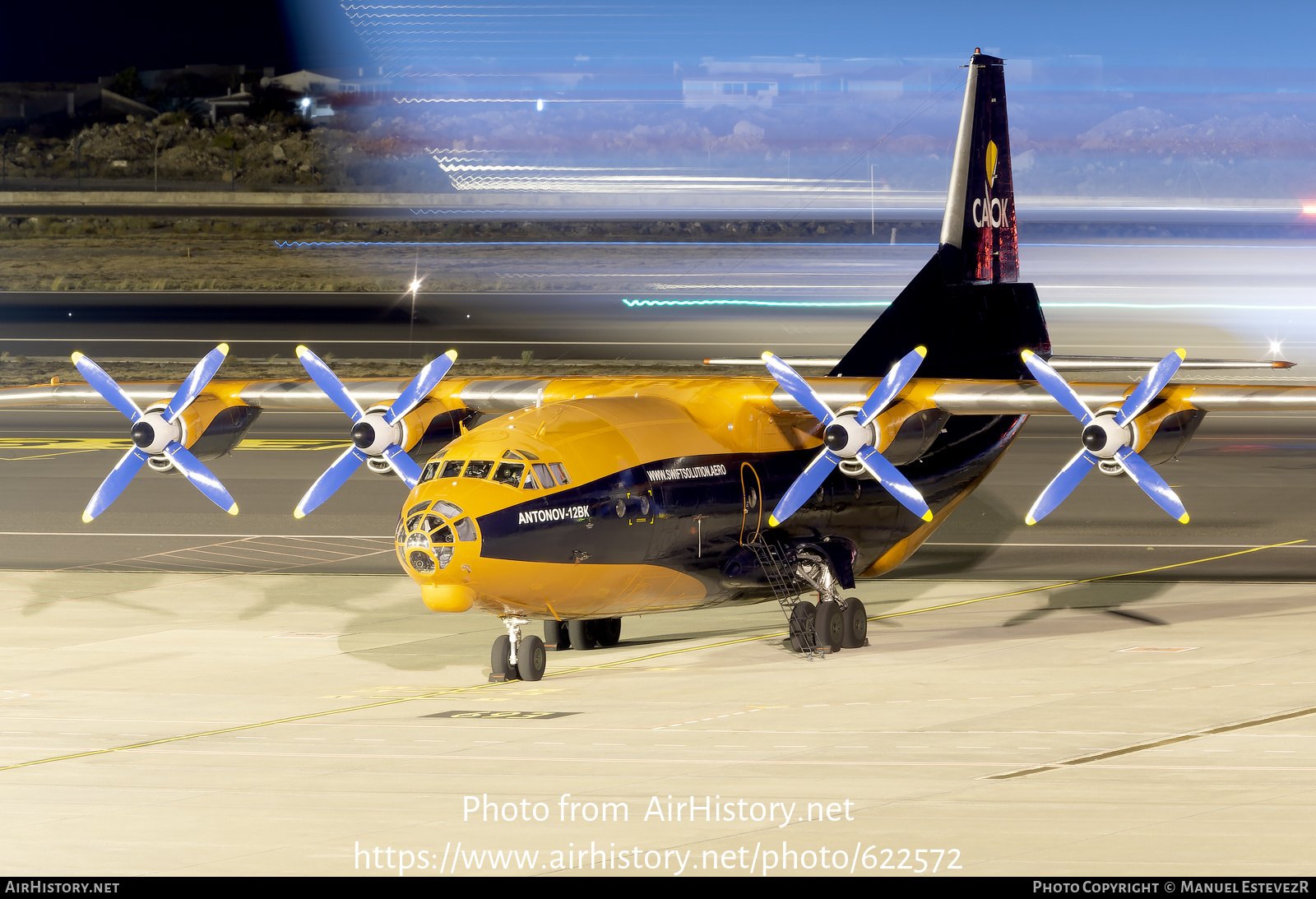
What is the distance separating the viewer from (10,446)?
5347 centimetres

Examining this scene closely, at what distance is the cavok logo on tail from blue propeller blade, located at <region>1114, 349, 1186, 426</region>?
9734mm

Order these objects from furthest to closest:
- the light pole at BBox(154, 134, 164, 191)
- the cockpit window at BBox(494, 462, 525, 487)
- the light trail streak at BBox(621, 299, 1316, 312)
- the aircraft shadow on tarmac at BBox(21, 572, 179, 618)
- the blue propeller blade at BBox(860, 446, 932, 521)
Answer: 1. the light pole at BBox(154, 134, 164, 191)
2. the light trail streak at BBox(621, 299, 1316, 312)
3. the aircraft shadow on tarmac at BBox(21, 572, 179, 618)
4. the blue propeller blade at BBox(860, 446, 932, 521)
5. the cockpit window at BBox(494, 462, 525, 487)

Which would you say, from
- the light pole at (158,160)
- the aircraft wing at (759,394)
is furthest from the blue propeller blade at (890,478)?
the light pole at (158,160)

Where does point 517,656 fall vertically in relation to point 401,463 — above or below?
below

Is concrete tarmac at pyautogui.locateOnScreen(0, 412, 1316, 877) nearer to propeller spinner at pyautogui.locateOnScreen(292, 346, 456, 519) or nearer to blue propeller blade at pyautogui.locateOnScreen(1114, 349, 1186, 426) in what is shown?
propeller spinner at pyautogui.locateOnScreen(292, 346, 456, 519)

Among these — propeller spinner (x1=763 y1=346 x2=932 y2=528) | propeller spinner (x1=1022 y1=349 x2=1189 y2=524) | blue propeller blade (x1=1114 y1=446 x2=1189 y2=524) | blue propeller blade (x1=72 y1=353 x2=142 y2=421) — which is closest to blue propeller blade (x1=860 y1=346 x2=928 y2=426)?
propeller spinner (x1=763 y1=346 x2=932 y2=528)

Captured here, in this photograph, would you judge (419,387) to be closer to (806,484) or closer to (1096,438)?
(806,484)

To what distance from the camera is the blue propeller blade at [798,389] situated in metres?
24.6

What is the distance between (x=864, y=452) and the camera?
2395 cm

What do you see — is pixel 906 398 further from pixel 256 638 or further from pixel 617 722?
pixel 256 638

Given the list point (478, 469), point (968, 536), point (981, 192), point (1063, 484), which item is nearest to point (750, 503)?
point (1063, 484)

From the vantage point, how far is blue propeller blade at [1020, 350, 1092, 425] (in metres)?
23.9

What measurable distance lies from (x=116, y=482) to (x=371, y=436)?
521cm

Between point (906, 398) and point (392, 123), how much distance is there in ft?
412
